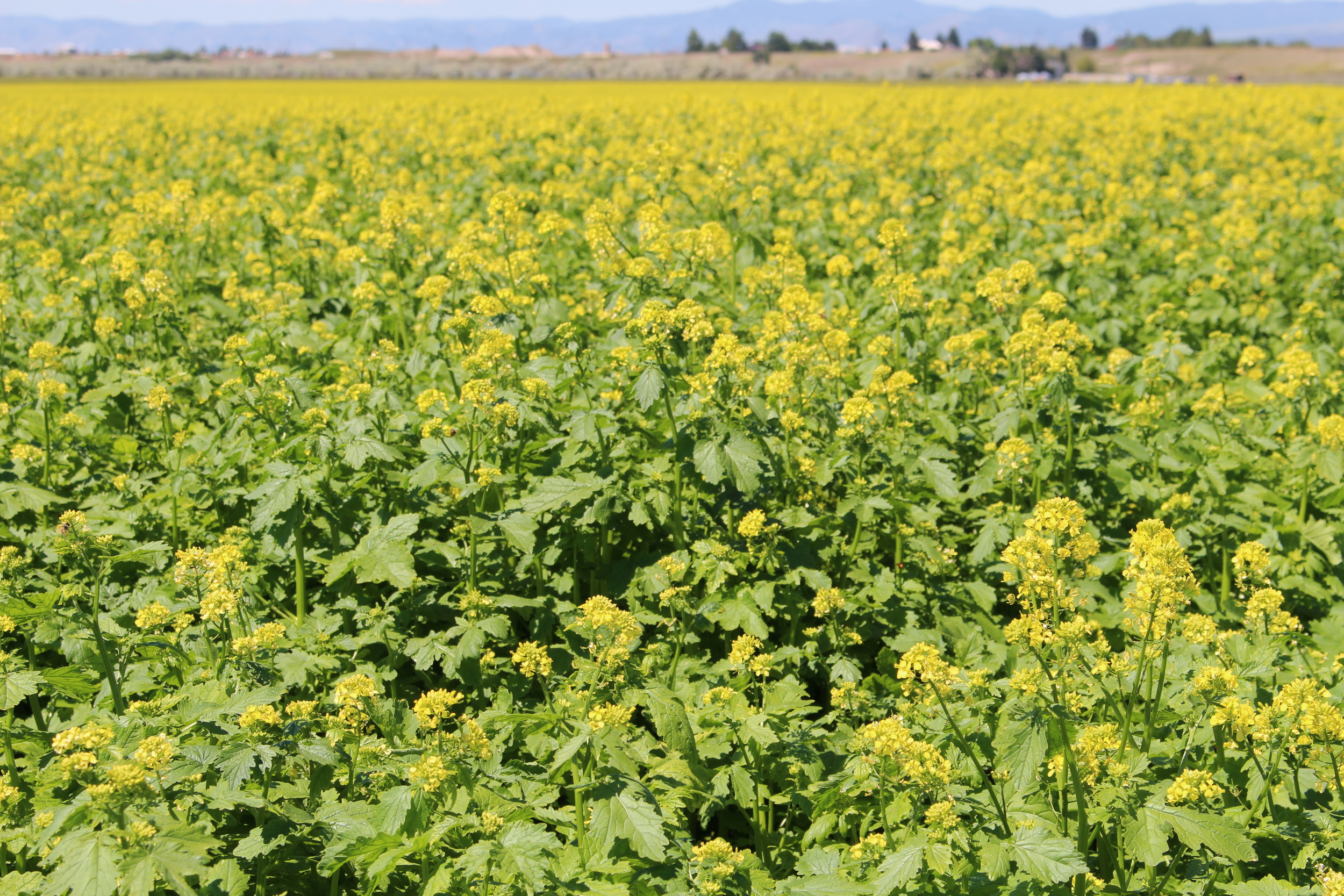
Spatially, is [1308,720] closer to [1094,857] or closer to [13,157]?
[1094,857]

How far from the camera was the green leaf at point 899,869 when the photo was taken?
2916 millimetres

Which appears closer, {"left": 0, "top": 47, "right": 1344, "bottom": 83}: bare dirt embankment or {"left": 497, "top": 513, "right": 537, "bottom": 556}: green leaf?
{"left": 497, "top": 513, "right": 537, "bottom": 556}: green leaf

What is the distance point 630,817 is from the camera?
307 centimetres

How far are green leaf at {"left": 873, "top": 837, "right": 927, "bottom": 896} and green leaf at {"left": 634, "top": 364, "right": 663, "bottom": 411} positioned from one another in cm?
221

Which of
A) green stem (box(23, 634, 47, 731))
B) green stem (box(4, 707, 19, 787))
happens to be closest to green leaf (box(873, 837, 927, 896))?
green stem (box(4, 707, 19, 787))

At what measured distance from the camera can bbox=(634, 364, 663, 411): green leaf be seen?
436 centimetres

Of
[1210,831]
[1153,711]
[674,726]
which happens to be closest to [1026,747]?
[1210,831]

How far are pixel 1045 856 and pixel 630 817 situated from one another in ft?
4.43

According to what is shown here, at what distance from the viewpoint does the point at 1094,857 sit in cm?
349

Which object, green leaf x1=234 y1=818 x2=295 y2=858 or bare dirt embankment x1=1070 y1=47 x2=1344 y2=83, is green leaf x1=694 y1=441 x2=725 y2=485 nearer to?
green leaf x1=234 y1=818 x2=295 y2=858

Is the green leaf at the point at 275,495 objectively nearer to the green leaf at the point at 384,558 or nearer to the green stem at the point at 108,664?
the green leaf at the point at 384,558

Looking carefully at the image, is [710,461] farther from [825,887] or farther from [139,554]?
[139,554]

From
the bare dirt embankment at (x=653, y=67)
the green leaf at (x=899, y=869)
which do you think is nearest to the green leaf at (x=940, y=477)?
the green leaf at (x=899, y=869)

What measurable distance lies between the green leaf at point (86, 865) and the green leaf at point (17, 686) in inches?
49.8
